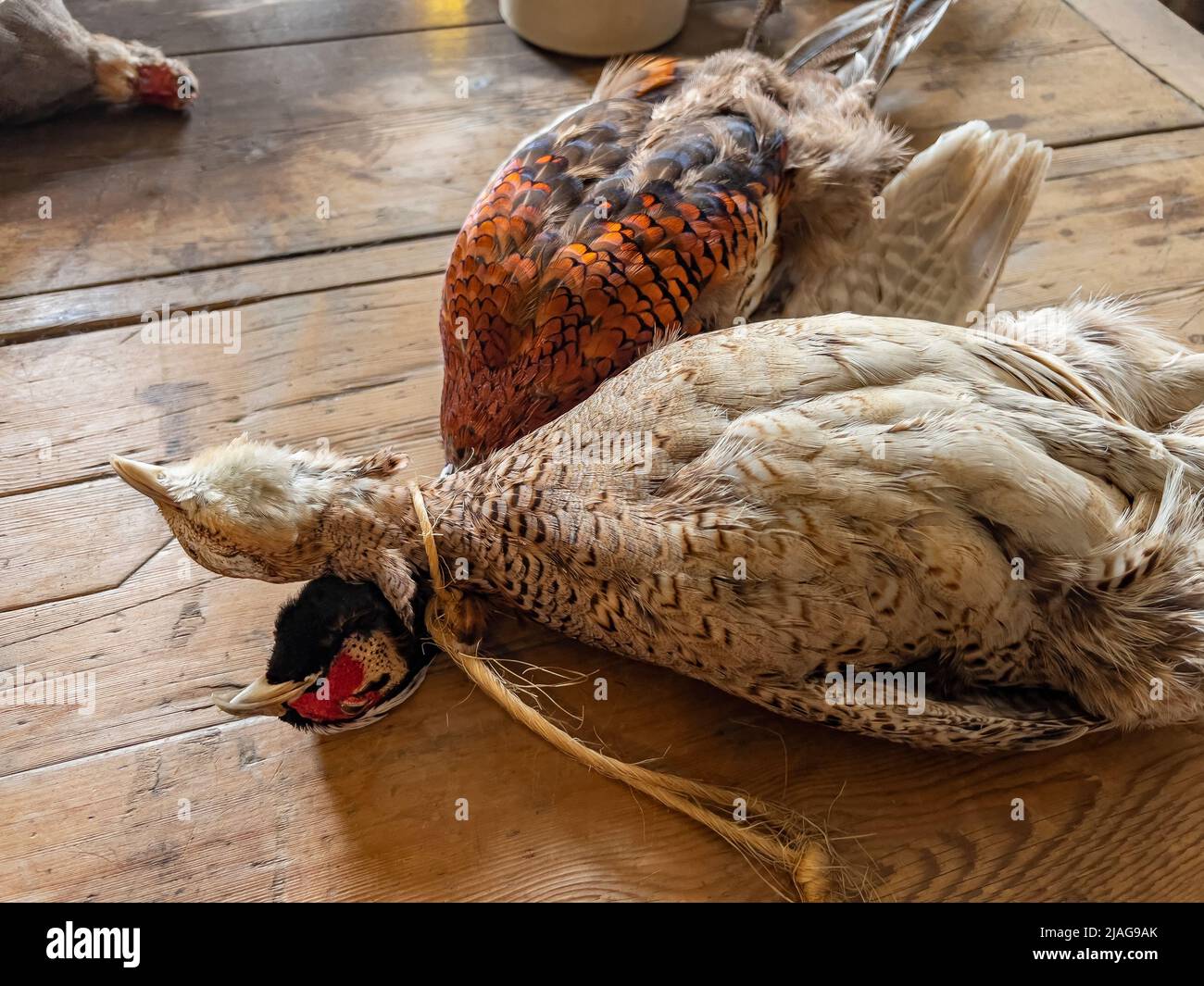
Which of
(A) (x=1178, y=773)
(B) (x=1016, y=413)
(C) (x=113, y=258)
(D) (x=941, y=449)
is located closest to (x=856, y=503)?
(D) (x=941, y=449)

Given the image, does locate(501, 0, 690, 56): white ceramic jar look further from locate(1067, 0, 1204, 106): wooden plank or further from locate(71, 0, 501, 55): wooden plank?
locate(1067, 0, 1204, 106): wooden plank

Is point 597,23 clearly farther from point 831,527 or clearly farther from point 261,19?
point 831,527

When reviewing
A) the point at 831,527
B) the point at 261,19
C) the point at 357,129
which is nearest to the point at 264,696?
the point at 831,527

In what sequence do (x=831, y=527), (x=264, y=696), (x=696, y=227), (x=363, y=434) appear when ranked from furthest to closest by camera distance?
(x=363, y=434), (x=696, y=227), (x=264, y=696), (x=831, y=527)

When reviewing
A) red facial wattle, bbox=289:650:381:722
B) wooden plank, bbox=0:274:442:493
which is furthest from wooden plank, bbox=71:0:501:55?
red facial wattle, bbox=289:650:381:722

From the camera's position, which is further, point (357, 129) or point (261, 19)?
point (261, 19)

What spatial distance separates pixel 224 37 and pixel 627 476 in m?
1.59

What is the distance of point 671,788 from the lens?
41.1 inches

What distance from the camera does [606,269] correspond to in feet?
3.89

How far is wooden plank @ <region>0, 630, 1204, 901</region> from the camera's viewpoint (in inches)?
39.8

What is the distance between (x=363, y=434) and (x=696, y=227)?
22.0 inches

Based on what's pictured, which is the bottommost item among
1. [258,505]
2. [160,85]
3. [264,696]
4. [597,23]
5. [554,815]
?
[554,815]

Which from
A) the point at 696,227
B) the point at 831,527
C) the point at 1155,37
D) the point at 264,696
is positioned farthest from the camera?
the point at 1155,37
